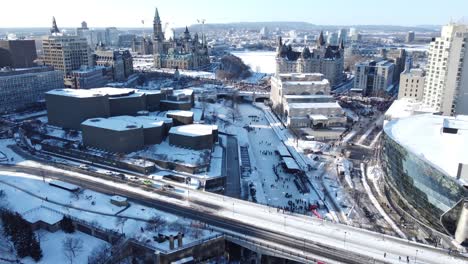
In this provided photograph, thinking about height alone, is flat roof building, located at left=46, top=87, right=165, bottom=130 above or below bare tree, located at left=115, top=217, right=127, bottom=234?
above

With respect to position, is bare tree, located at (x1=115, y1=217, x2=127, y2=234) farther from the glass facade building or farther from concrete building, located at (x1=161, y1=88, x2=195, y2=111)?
concrete building, located at (x1=161, y1=88, x2=195, y2=111)

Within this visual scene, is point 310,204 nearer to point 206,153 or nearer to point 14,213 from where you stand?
point 206,153

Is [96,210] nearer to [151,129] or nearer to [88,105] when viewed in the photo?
[151,129]

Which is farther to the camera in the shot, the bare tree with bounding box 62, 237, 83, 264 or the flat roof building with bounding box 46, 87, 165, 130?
the flat roof building with bounding box 46, 87, 165, 130

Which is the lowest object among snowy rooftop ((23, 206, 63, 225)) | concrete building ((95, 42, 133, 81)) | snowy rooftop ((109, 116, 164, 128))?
snowy rooftop ((23, 206, 63, 225))

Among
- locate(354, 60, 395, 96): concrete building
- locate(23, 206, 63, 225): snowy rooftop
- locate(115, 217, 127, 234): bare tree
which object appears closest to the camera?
locate(115, 217, 127, 234): bare tree

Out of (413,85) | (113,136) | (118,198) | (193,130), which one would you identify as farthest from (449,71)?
(118,198)

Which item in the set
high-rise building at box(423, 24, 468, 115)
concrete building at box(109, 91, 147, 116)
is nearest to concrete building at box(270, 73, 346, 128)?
high-rise building at box(423, 24, 468, 115)
